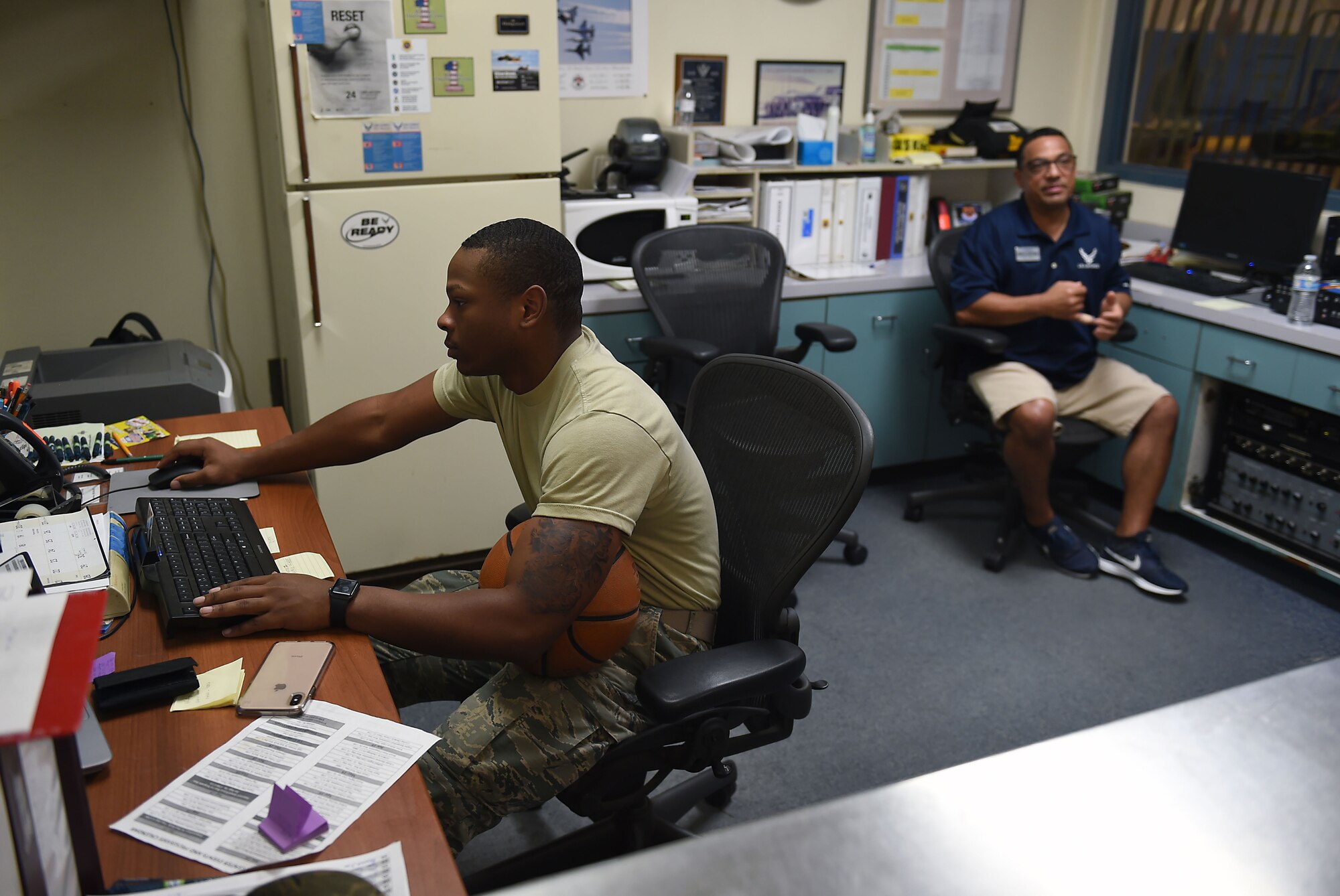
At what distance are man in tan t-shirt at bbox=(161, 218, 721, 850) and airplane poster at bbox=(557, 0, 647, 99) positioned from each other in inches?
77.6

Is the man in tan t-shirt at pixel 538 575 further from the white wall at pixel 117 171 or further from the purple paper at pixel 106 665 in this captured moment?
the white wall at pixel 117 171

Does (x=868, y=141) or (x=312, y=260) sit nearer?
(x=312, y=260)

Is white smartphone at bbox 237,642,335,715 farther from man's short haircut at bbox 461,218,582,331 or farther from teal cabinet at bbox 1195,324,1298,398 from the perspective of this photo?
teal cabinet at bbox 1195,324,1298,398

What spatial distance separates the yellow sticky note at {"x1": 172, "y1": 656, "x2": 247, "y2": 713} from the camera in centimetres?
126

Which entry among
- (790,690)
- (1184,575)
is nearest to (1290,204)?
(1184,575)

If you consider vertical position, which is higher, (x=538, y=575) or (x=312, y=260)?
(x=312, y=260)

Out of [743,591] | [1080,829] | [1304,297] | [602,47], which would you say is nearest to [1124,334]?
[1304,297]

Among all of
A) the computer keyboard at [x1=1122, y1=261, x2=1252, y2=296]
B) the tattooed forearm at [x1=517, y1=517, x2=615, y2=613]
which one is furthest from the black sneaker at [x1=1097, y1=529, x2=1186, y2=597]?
the tattooed forearm at [x1=517, y1=517, x2=615, y2=613]

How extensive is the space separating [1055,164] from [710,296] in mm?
1160

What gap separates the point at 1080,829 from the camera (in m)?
0.40

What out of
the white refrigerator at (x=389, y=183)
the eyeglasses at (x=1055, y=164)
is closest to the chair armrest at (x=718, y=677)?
the white refrigerator at (x=389, y=183)

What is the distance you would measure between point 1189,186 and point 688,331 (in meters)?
Result: 1.96

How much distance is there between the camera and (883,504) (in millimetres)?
3770

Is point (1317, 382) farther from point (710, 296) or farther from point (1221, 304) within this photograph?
point (710, 296)
